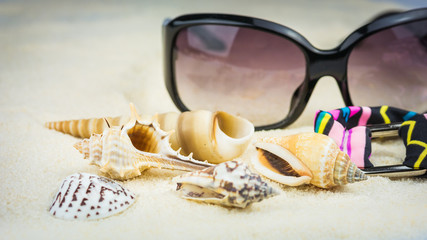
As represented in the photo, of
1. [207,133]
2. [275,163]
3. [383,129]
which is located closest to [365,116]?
[383,129]

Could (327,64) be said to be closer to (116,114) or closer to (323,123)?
(323,123)

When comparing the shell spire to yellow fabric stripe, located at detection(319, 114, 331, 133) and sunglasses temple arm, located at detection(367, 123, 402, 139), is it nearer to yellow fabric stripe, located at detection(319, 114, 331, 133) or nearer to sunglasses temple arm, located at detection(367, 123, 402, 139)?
yellow fabric stripe, located at detection(319, 114, 331, 133)

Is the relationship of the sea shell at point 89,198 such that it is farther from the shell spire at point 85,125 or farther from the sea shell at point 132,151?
the shell spire at point 85,125

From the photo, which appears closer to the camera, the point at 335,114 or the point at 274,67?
the point at 335,114

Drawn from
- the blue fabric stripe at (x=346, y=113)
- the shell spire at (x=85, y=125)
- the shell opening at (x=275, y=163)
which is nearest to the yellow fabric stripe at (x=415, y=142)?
the blue fabric stripe at (x=346, y=113)

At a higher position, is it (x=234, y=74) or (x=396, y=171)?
(x=234, y=74)
